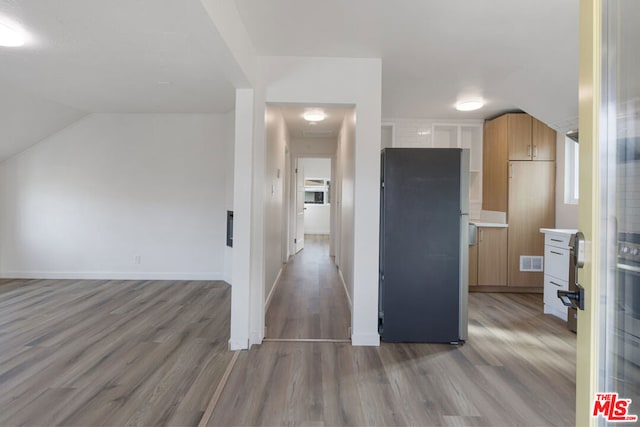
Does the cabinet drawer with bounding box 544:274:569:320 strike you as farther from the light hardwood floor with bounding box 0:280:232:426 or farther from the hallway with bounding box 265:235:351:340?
the light hardwood floor with bounding box 0:280:232:426

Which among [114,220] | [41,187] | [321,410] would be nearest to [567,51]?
[321,410]

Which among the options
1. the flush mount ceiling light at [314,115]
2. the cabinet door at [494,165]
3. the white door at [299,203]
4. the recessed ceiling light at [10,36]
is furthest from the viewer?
the white door at [299,203]

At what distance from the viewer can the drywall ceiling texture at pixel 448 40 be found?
204cm

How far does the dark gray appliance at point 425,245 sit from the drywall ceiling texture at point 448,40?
2.70ft

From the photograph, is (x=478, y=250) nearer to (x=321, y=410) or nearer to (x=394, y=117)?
(x=394, y=117)

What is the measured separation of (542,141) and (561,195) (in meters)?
0.75

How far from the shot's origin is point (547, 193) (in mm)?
4207

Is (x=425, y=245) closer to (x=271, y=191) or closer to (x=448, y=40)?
(x=448, y=40)

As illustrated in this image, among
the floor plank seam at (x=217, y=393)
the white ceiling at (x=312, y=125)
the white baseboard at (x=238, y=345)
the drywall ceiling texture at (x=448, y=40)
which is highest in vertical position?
the white ceiling at (x=312, y=125)

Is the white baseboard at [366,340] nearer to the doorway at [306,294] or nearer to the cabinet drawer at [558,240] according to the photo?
the doorway at [306,294]

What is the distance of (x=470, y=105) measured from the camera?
395 cm

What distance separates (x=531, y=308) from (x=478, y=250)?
2.96ft

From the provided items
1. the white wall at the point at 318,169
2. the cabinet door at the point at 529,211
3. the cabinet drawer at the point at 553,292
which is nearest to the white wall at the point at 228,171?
the cabinet door at the point at 529,211

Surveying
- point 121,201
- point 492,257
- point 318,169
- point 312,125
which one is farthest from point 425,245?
point 318,169
